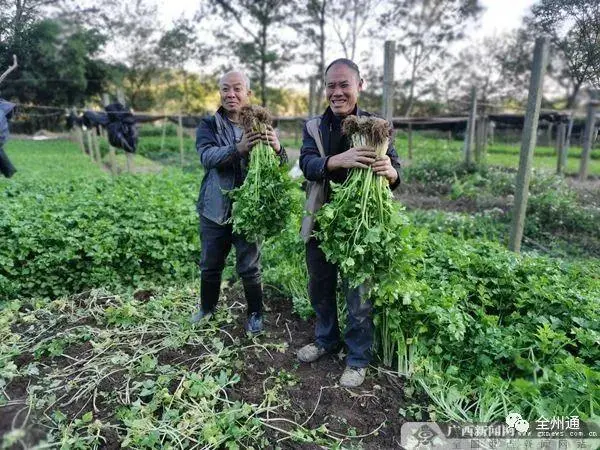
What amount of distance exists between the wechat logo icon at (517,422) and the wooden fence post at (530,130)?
8.30 feet

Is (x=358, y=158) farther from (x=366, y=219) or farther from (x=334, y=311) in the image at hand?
(x=334, y=311)

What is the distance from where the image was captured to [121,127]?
10.2 meters

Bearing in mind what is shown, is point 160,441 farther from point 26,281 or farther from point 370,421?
point 26,281

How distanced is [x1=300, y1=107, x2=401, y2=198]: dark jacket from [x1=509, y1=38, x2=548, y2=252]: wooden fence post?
2.17m

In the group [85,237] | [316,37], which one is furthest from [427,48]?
[85,237]

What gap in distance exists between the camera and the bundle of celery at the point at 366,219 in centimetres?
237

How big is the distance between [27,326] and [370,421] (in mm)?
2869

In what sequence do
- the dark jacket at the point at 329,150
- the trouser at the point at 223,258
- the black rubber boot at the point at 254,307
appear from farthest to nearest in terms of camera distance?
the black rubber boot at the point at 254,307 < the trouser at the point at 223,258 < the dark jacket at the point at 329,150

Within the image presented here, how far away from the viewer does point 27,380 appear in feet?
9.09

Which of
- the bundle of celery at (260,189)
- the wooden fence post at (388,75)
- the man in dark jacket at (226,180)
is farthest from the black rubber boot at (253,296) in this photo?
the wooden fence post at (388,75)

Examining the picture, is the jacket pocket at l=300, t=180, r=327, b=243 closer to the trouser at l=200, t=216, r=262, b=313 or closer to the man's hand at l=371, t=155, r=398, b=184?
the man's hand at l=371, t=155, r=398, b=184

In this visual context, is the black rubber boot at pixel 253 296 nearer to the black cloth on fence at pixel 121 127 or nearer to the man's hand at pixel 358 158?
the man's hand at pixel 358 158

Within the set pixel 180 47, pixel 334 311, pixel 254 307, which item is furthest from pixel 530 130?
pixel 180 47

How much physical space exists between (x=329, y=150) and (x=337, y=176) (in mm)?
185
